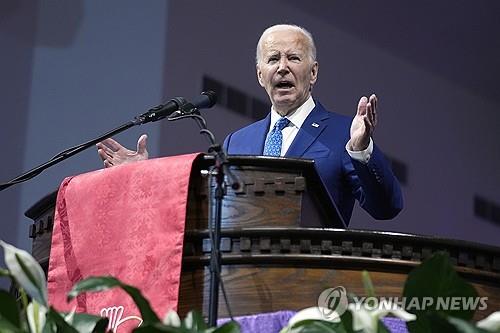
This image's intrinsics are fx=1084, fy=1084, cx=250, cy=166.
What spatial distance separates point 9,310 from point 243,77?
14.1ft

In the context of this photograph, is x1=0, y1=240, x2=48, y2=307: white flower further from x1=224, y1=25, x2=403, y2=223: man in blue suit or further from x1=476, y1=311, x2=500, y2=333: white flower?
x1=224, y1=25, x2=403, y2=223: man in blue suit

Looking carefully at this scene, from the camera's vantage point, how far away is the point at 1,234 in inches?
180

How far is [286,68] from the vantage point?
11.8 ft

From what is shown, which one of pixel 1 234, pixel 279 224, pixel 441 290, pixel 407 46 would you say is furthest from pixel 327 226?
pixel 407 46

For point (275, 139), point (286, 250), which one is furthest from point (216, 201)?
point (275, 139)

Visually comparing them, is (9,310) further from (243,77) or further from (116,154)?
(243,77)

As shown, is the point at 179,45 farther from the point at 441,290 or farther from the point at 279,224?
the point at 441,290

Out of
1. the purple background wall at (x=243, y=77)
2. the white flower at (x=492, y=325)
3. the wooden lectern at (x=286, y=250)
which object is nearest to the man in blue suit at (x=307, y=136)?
the wooden lectern at (x=286, y=250)

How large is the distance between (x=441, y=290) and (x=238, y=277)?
122 centimetres

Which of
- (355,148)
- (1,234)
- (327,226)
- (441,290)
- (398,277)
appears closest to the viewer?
(441,290)

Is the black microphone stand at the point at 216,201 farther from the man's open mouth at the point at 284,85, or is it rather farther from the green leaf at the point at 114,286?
the man's open mouth at the point at 284,85

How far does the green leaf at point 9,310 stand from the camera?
1085 mm

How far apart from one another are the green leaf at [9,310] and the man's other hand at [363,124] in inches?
63.5

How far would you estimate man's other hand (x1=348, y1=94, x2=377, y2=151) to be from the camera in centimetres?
262
